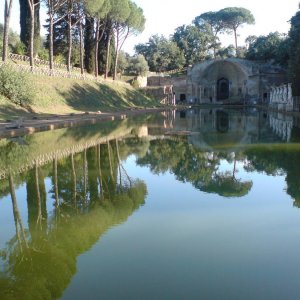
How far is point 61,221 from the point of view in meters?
7.32

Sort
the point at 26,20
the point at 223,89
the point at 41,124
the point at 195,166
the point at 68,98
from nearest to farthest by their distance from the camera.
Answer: the point at 195,166 → the point at 41,124 → the point at 68,98 → the point at 26,20 → the point at 223,89

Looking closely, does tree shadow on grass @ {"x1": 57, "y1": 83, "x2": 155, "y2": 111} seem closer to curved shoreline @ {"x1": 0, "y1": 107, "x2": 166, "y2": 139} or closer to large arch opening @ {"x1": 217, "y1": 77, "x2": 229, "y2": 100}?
curved shoreline @ {"x1": 0, "y1": 107, "x2": 166, "y2": 139}

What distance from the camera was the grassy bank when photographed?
28.1 metres

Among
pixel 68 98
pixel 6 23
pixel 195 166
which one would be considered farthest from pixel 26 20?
pixel 195 166

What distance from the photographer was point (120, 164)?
13023 mm

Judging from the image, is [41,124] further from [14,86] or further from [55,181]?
[55,181]

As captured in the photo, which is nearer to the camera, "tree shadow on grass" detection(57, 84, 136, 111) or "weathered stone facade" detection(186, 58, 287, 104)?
"tree shadow on grass" detection(57, 84, 136, 111)

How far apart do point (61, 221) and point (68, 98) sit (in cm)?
3041

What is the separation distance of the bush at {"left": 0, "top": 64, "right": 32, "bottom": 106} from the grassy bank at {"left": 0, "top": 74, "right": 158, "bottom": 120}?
0.58m

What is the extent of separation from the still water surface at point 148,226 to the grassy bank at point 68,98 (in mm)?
14046

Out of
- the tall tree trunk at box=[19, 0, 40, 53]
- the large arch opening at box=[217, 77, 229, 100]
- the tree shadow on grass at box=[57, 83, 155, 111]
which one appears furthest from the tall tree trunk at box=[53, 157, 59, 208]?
the large arch opening at box=[217, 77, 229, 100]

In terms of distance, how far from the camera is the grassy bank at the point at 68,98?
28077 mm

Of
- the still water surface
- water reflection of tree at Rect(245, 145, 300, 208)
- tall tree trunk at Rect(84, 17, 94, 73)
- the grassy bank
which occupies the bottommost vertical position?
the still water surface

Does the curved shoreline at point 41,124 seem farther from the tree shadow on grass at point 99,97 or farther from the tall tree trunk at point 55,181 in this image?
the tall tree trunk at point 55,181
